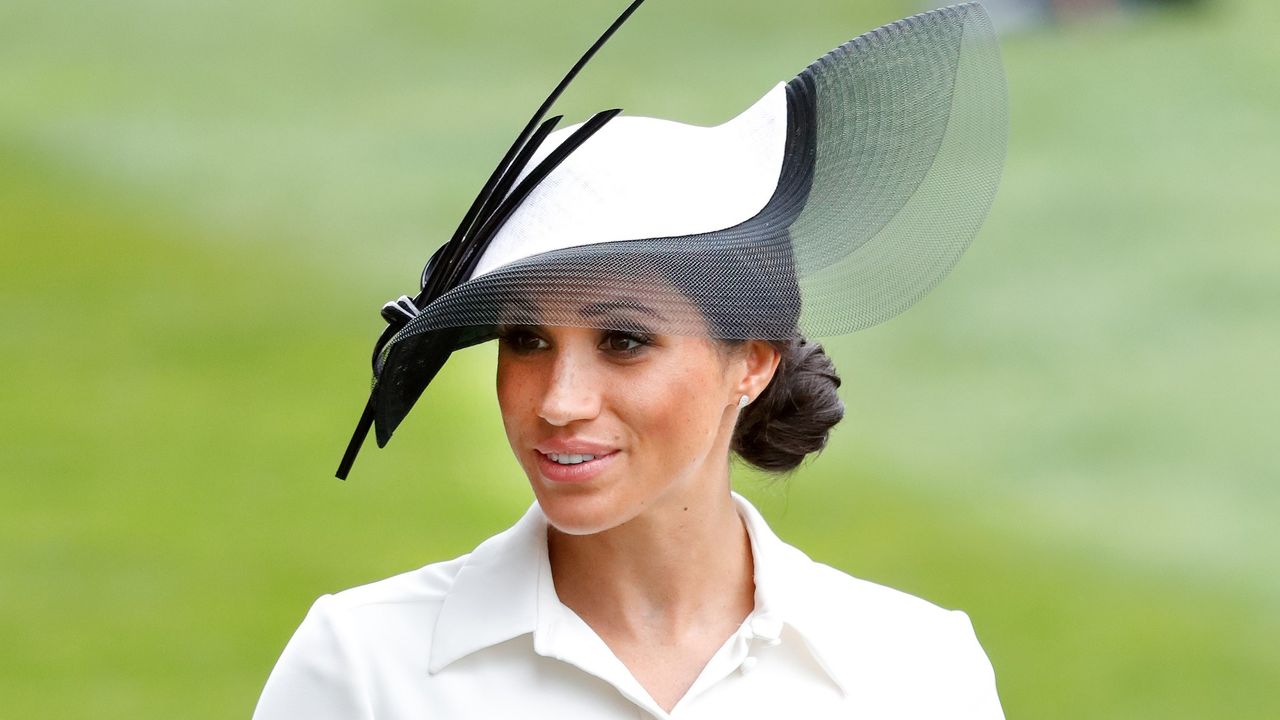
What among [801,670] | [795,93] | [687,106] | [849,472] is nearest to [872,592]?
[801,670]

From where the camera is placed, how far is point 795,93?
2057 millimetres

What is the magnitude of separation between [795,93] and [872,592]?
0.58 metres

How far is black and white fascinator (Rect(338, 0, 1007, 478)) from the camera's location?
179 cm

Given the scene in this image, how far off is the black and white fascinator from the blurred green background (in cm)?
339

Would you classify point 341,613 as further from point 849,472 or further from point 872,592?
point 849,472

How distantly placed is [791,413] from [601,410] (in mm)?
482

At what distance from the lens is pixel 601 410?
5.98ft

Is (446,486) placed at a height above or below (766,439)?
above

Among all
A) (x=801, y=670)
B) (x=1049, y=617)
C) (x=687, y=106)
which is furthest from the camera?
(x=687, y=106)

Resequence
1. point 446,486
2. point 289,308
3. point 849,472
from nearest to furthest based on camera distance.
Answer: point 446,486
point 849,472
point 289,308

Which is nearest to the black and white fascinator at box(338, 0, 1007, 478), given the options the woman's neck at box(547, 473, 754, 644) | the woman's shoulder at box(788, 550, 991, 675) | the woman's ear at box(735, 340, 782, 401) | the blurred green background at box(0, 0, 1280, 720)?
the woman's ear at box(735, 340, 782, 401)

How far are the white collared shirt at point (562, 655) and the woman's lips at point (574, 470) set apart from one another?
0.71ft

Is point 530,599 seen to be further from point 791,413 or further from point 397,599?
point 791,413

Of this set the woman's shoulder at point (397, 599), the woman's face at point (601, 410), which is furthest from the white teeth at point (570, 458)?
the woman's shoulder at point (397, 599)
